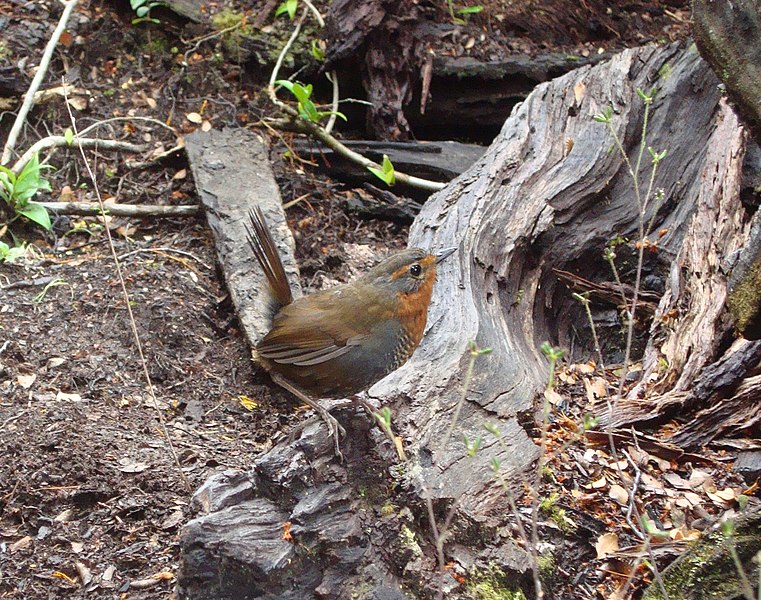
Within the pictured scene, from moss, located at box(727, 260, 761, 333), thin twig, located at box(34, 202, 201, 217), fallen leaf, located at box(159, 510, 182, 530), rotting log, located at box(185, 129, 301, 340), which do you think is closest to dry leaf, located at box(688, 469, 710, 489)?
moss, located at box(727, 260, 761, 333)

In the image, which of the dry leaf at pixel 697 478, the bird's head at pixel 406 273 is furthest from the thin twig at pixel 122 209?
the dry leaf at pixel 697 478

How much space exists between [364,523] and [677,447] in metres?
1.38

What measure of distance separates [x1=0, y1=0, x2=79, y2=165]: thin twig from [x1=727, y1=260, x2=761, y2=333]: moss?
12.9 feet

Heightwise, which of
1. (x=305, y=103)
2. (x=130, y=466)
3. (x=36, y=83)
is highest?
(x=36, y=83)

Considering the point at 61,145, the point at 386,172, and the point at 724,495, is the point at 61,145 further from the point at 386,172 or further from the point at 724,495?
the point at 724,495

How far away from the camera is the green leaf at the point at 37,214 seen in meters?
4.96

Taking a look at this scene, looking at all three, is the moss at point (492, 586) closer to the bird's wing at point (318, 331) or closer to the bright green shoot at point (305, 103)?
the bird's wing at point (318, 331)

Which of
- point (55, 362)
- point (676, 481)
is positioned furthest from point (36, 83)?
point (676, 481)

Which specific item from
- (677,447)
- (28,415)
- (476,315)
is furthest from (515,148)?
(28,415)

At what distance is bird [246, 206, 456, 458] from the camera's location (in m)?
3.33

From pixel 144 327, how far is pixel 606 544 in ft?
8.24

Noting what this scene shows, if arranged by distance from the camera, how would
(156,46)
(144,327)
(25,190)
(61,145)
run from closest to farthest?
(144,327) → (25,190) → (61,145) → (156,46)

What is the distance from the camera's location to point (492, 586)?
2734 millimetres

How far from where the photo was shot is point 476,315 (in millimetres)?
3857
